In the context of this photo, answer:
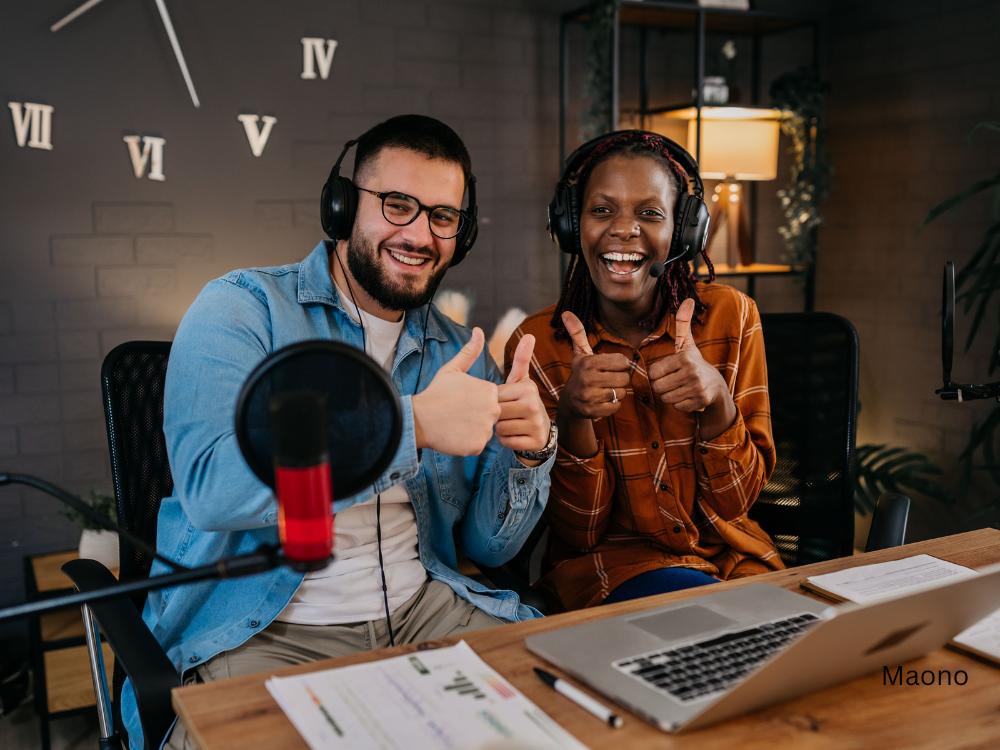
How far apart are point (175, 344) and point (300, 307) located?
0.22m

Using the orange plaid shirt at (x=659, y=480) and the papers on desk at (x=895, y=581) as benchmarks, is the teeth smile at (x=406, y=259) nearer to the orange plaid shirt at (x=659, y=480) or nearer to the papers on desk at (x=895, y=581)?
the orange plaid shirt at (x=659, y=480)

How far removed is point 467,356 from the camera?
3.47 ft

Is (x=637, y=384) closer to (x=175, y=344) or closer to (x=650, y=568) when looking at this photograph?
(x=650, y=568)

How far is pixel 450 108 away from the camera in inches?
118

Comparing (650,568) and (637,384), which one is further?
(637,384)

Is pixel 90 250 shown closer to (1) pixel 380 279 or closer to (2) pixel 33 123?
(2) pixel 33 123

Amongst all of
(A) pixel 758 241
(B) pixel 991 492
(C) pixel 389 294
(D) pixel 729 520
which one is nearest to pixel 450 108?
(A) pixel 758 241

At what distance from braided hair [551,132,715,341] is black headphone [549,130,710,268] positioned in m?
0.01

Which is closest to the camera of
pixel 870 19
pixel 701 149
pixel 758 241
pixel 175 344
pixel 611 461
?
pixel 175 344

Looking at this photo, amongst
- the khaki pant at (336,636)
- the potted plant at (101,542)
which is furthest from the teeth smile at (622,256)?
the potted plant at (101,542)

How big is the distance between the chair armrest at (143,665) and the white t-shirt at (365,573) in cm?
26

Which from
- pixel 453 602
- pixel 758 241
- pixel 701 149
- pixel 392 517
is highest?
pixel 701 149

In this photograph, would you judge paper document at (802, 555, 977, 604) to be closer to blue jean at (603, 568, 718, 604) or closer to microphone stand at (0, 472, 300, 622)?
blue jean at (603, 568, 718, 604)

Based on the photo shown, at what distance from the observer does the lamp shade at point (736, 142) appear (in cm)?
307
